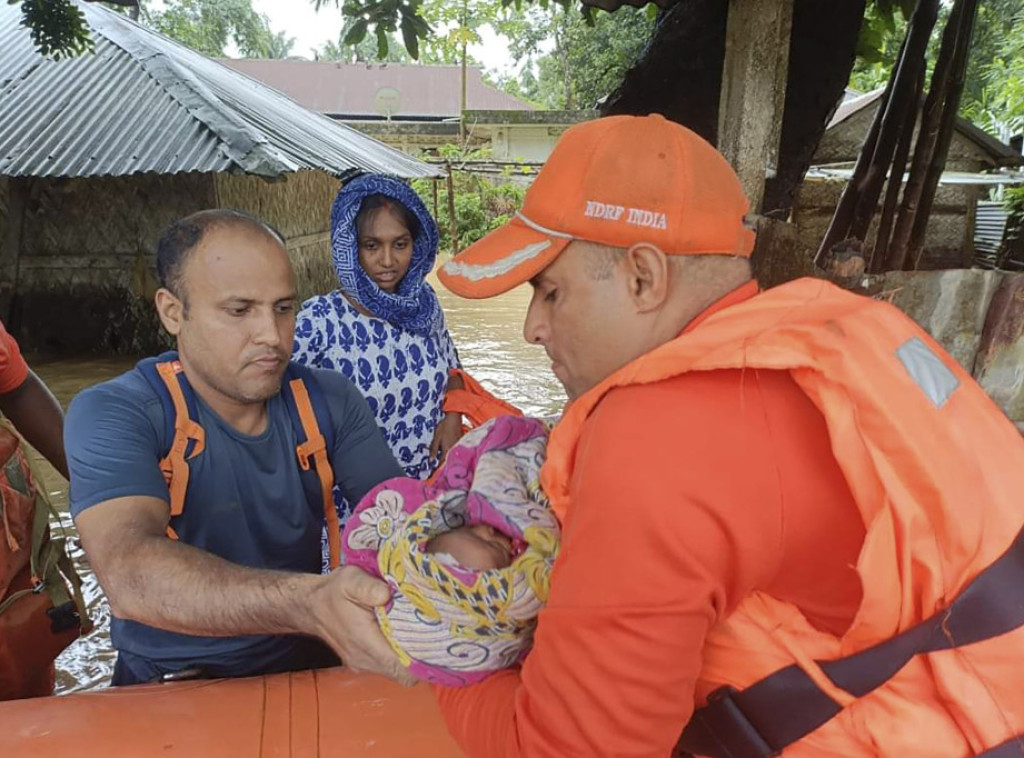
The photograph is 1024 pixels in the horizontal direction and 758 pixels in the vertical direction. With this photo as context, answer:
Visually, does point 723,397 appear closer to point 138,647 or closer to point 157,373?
point 157,373

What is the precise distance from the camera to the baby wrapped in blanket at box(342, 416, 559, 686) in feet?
3.34

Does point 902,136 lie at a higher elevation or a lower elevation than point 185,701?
higher

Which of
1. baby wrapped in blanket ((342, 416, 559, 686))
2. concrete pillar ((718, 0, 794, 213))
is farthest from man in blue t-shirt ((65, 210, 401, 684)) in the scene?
concrete pillar ((718, 0, 794, 213))

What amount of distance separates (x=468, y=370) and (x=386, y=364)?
5.92 meters

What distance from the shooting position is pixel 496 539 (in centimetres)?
118

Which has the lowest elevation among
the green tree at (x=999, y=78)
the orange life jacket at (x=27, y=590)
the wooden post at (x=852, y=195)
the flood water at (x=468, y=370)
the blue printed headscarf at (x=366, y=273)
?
the flood water at (x=468, y=370)

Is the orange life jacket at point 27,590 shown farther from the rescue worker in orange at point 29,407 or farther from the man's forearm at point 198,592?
the man's forearm at point 198,592

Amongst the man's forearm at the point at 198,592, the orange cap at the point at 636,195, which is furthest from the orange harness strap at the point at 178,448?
the orange cap at the point at 636,195

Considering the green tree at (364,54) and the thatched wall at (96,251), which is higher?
the green tree at (364,54)

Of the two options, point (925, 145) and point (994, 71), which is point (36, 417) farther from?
point (994, 71)

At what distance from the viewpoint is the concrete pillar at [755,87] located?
9.55ft

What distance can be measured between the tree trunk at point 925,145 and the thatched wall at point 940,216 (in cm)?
245

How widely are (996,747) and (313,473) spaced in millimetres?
1442

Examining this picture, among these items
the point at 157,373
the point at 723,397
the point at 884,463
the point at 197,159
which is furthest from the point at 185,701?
the point at 197,159
